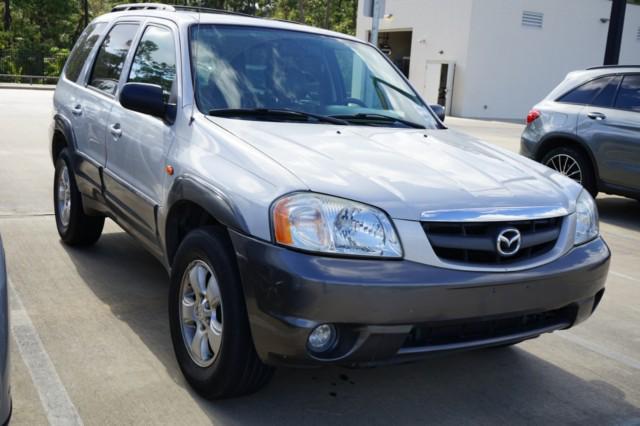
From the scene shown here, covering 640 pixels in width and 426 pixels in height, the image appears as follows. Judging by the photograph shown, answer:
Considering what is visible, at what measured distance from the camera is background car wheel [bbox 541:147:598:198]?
8.45m

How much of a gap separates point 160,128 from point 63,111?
2.11 m

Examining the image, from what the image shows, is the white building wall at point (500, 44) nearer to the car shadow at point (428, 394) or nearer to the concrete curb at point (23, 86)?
the concrete curb at point (23, 86)

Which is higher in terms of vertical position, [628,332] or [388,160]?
[388,160]

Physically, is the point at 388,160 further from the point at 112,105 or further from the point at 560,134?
the point at 560,134

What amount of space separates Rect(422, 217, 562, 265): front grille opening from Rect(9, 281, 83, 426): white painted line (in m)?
1.72

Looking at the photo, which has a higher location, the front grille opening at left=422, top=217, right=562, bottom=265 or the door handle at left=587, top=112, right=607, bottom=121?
the door handle at left=587, top=112, right=607, bottom=121

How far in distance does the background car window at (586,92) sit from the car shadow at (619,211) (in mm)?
1412

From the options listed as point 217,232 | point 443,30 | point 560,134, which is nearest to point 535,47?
point 443,30

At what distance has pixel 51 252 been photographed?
5.57m

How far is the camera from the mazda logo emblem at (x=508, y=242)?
116 inches

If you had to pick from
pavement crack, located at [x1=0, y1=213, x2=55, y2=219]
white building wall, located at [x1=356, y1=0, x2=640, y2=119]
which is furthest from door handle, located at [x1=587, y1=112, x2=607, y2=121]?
white building wall, located at [x1=356, y1=0, x2=640, y2=119]

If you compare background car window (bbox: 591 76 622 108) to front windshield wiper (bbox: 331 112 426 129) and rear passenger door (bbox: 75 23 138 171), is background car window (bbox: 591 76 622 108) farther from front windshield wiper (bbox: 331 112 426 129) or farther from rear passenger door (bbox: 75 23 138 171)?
rear passenger door (bbox: 75 23 138 171)

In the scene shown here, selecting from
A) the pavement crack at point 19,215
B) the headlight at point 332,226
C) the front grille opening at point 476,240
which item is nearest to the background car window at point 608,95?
the front grille opening at point 476,240

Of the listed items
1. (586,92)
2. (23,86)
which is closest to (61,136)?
(586,92)
